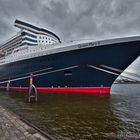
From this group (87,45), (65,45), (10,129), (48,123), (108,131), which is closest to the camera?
(10,129)

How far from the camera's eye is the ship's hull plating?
16.2 m

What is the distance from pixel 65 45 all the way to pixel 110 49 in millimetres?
5012

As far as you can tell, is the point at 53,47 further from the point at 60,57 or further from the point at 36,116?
the point at 36,116

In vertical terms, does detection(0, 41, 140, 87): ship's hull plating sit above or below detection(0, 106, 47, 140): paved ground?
above

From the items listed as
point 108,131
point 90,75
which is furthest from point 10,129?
point 90,75

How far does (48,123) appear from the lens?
7258 mm

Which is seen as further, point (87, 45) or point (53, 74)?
point (53, 74)

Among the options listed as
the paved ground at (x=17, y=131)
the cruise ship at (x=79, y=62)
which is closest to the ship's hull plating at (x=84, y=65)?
the cruise ship at (x=79, y=62)

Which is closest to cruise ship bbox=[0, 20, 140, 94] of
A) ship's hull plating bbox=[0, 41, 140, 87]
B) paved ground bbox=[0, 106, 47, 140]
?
ship's hull plating bbox=[0, 41, 140, 87]

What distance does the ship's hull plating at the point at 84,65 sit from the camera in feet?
53.3

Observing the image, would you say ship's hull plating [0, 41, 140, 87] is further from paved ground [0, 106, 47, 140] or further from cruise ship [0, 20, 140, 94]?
paved ground [0, 106, 47, 140]

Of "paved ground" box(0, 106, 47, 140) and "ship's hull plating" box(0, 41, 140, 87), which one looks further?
"ship's hull plating" box(0, 41, 140, 87)

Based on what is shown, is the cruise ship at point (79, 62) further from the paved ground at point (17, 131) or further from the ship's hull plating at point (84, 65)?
the paved ground at point (17, 131)

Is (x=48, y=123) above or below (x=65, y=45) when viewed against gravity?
below
